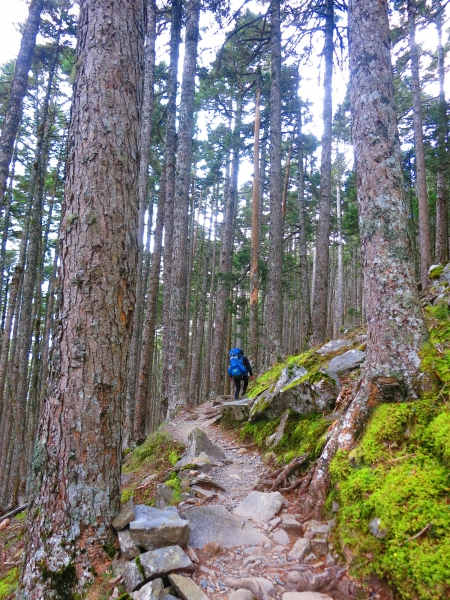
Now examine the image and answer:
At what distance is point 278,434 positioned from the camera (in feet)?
16.5

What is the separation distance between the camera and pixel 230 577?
2.57 metres

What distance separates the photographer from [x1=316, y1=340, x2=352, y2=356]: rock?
7.00m

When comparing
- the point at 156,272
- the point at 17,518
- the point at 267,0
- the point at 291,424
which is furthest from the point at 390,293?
the point at 267,0

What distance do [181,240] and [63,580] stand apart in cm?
819

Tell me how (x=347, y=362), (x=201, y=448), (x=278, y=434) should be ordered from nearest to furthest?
(x=278, y=434) → (x=201, y=448) → (x=347, y=362)

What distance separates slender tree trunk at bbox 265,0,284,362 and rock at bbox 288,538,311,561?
8414mm

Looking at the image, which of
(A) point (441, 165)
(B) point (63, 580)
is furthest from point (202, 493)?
(A) point (441, 165)

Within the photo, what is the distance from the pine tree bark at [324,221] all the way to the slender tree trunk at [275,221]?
1.32 meters

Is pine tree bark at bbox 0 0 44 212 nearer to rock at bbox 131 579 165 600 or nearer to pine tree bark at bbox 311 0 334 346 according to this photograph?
rock at bbox 131 579 165 600

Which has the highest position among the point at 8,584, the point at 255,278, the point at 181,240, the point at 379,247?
the point at 181,240

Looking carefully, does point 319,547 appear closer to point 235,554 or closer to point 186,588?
point 235,554

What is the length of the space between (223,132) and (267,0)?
605cm

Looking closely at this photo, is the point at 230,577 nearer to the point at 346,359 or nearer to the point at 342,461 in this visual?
the point at 342,461

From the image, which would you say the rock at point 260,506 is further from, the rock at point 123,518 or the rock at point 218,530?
the rock at point 123,518
